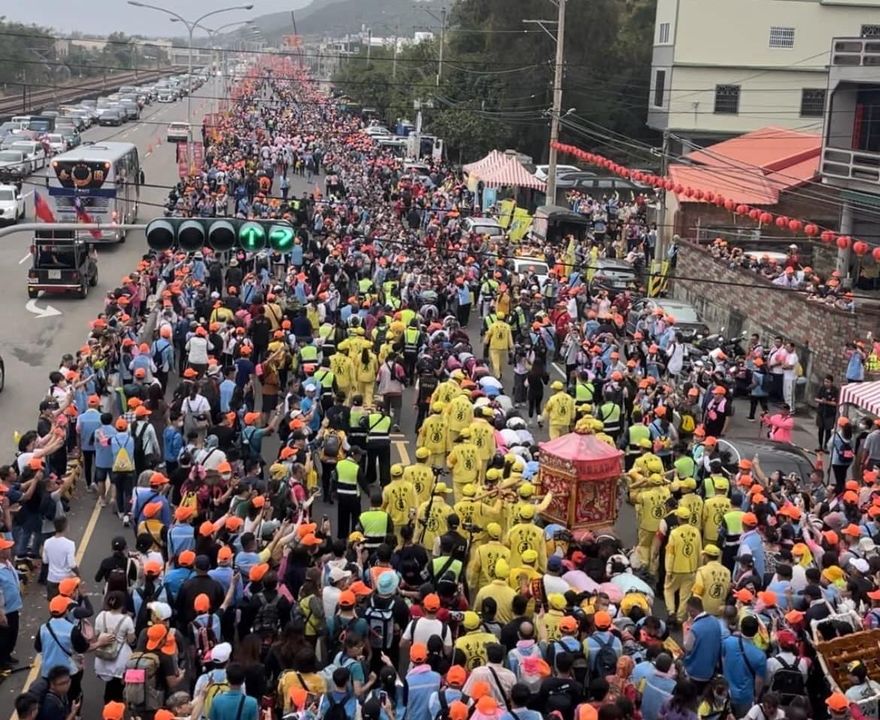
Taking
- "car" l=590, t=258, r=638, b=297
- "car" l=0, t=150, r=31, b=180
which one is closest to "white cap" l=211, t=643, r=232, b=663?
"car" l=590, t=258, r=638, b=297

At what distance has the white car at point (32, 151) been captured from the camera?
4837 centimetres

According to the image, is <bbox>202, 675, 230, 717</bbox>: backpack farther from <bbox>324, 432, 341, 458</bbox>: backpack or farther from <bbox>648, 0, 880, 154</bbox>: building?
<bbox>648, 0, 880, 154</bbox>: building

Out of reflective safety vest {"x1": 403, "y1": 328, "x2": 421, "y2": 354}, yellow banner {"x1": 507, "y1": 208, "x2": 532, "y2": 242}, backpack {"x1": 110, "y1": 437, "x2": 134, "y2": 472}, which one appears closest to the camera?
backpack {"x1": 110, "y1": 437, "x2": 134, "y2": 472}

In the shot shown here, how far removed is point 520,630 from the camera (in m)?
8.99

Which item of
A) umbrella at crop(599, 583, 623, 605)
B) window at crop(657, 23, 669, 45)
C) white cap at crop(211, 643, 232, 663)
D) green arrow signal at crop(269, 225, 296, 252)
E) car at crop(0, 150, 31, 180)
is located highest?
window at crop(657, 23, 669, 45)

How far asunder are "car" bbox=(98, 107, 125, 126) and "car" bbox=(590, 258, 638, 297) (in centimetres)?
5643

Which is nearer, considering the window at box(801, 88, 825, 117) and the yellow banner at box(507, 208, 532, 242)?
the yellow banner at box(507, 208, 532, 242)

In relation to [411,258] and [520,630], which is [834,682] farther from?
[411,258]

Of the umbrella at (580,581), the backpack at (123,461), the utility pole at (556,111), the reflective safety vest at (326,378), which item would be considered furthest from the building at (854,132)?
the umbrella at (580,581)

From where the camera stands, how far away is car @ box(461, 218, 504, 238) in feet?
117

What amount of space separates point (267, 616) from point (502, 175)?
33.2 meters

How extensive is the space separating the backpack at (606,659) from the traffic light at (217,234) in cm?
817

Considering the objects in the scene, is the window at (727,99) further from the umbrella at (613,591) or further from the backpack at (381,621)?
the backpack at (381,621)

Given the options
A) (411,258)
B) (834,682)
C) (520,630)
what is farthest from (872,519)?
(411,258)
